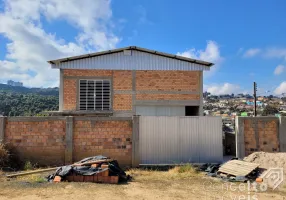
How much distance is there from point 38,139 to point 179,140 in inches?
206

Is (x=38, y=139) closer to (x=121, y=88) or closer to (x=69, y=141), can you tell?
(x=69, y=141)

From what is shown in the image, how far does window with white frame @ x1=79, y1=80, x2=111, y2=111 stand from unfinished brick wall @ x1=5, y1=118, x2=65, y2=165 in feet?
12.8

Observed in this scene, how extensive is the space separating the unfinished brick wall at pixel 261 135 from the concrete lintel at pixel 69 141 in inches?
256

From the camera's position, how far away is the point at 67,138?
29.9ft

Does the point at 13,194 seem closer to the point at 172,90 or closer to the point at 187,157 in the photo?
the point at 187,157

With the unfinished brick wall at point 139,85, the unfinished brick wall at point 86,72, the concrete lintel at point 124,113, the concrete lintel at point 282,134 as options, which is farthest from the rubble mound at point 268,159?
the unfinished brick wall at point 86,72

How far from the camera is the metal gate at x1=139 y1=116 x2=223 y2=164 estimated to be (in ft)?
30.4

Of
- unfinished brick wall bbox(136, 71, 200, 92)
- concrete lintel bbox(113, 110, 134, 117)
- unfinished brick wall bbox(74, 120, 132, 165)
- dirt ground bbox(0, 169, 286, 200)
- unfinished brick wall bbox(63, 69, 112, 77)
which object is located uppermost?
unfinished brick wall bbox(63, 69, 112, 77)

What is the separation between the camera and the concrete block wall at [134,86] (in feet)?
42.3

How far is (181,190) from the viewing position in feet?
21.3

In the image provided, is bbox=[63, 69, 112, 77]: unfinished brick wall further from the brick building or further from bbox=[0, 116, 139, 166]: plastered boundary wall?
bbox=[0, 116, 139, 166]: plastered boundary wall

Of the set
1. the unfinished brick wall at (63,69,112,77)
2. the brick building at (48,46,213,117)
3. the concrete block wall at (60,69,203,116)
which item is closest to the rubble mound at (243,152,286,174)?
the brick building at (48,46,213,117)

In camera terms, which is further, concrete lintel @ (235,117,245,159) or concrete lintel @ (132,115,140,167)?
concrete lintel @ (235,117,245,159)

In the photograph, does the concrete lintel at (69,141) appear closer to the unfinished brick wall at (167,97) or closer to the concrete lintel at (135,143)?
the concrete lintel at (135,143)
